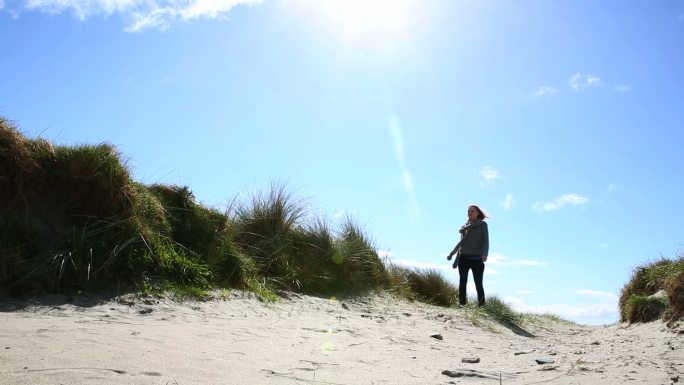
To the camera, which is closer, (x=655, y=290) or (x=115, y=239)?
(x=115, y=239)

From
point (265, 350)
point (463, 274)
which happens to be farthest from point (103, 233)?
point (463, 274)

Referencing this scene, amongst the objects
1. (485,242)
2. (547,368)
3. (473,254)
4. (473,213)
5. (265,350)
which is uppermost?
(473,213)

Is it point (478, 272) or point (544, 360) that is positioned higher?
point (478, 272)

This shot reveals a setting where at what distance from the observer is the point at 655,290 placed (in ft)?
30.7

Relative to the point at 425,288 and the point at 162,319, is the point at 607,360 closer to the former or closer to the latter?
the point at 162,319

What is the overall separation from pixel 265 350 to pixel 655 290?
7947 mm

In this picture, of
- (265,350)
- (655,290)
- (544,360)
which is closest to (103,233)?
(265,350)

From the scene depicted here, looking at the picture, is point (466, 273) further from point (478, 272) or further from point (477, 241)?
point (477, 241)

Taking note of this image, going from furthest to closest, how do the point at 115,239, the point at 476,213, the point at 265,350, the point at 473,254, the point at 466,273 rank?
the point at 476,213
the point at 466,273
the point at 473,254
the point at 115,239
the point at 265,350

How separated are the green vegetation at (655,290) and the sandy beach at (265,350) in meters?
0.35

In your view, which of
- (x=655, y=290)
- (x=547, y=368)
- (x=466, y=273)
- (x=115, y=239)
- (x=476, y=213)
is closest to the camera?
(x=547, y=368)

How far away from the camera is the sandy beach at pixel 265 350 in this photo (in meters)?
3.33

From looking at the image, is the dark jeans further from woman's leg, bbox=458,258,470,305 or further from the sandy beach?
the sandy beach

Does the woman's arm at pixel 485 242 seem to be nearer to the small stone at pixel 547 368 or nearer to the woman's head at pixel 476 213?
the woman's head at pixel 476 213
